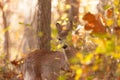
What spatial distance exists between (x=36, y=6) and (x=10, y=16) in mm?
4538

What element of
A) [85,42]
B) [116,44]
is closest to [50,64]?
[85,42]

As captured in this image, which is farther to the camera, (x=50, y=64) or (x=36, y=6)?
(x=36, y=6)

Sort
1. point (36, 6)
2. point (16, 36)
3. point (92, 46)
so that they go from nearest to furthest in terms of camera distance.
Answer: point (92, 46)
point (36, 6)
point (16, 36)

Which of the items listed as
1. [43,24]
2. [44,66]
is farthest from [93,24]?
[43,24]

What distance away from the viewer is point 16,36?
11250 millimetres

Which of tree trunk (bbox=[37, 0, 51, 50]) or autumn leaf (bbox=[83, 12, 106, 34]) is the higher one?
autumn leaf (bbox=[83, 12, 106, 34])

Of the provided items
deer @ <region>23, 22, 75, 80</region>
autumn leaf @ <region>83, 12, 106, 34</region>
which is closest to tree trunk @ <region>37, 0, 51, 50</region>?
deer @ <region>23, 22, 75, 80</region>

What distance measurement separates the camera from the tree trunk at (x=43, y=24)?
22.3 ft

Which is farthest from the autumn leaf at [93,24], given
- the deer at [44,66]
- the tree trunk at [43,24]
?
the tree trunk at [43,24]

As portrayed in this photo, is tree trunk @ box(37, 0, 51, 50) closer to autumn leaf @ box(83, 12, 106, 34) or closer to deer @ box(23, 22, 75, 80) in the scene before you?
deer @ box(23, 22, 75, 80)

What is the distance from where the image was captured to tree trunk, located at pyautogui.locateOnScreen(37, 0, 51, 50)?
6793mm

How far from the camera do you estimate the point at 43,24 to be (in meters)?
6.85

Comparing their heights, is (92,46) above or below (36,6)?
below

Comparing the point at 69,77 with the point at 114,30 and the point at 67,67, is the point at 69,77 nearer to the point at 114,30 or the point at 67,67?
the point at 67,67
